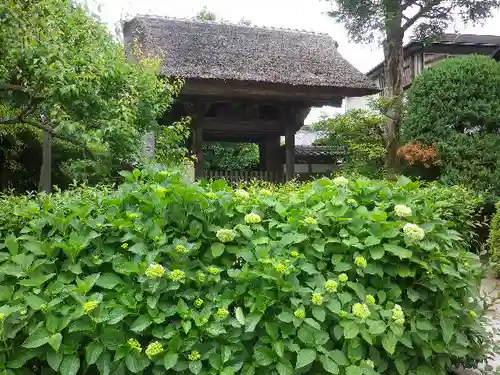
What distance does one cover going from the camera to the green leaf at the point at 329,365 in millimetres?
1471

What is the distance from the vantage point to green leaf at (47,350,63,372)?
1.43m

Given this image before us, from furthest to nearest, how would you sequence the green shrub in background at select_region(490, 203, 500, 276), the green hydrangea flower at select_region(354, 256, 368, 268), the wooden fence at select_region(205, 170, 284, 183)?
the wooden fence at select_region(205, 170, 284, 183) < the green shrub in background at select_region(490, 203, 500, 276) < the green hydrangea flower at select_region(354, 256, 368, 268)

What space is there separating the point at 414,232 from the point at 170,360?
3.15ft

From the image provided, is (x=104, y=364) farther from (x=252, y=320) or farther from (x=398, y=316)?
(x=398, y=316)

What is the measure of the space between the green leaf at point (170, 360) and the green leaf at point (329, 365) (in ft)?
1.58

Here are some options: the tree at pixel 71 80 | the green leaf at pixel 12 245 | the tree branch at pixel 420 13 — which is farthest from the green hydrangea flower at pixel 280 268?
the tree branch at pixel 420 13

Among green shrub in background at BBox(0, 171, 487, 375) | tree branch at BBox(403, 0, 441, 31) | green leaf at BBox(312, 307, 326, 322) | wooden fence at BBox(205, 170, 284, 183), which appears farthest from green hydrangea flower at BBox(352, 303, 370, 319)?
tree branch at BBox(403, 0, 441, 31)

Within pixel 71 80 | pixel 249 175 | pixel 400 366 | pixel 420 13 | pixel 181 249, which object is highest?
pixel 420 13

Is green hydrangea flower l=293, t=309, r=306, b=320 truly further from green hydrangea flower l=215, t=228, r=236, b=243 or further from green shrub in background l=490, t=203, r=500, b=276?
green shrub in background l=490, t=203, r=500, b=276

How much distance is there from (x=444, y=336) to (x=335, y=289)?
48 cm

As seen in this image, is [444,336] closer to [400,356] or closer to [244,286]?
[400,356]

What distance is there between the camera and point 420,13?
10.1 m

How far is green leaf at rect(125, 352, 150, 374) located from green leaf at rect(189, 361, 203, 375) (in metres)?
0.14

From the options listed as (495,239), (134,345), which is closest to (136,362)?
(134,345)
